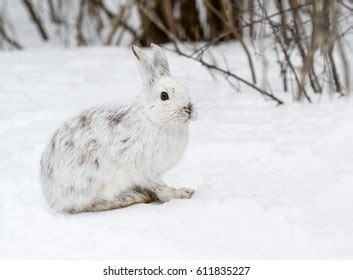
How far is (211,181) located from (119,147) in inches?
23.6

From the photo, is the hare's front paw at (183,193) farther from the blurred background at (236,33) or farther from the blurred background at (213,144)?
the blurred background at (236,33)

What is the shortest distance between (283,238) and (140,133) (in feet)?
2.31

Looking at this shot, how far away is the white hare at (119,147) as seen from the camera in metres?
3.26

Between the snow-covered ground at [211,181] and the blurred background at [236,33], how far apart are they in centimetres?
18

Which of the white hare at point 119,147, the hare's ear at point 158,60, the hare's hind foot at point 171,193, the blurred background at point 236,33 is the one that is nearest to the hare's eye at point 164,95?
the white hare at point 119,147

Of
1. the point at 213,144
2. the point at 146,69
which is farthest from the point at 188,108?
the point at 213,144

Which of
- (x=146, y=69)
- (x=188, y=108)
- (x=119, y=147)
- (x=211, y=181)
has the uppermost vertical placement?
(x=146, y=69)

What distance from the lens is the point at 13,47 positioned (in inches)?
272

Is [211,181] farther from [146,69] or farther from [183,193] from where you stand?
[146,69]

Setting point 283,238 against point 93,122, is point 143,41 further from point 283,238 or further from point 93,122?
point 283,238

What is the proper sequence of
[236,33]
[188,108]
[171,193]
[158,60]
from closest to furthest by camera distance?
[188,108], [158,60], [171,193], [236,33]

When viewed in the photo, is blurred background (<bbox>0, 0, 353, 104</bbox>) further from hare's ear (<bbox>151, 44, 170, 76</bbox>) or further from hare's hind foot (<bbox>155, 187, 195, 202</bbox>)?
hare's hind foot (<bbox>155, 187, 195, 202</bbox>)

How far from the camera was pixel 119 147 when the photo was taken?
3.27m

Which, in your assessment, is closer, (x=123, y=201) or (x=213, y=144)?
(x=123, y=201)
